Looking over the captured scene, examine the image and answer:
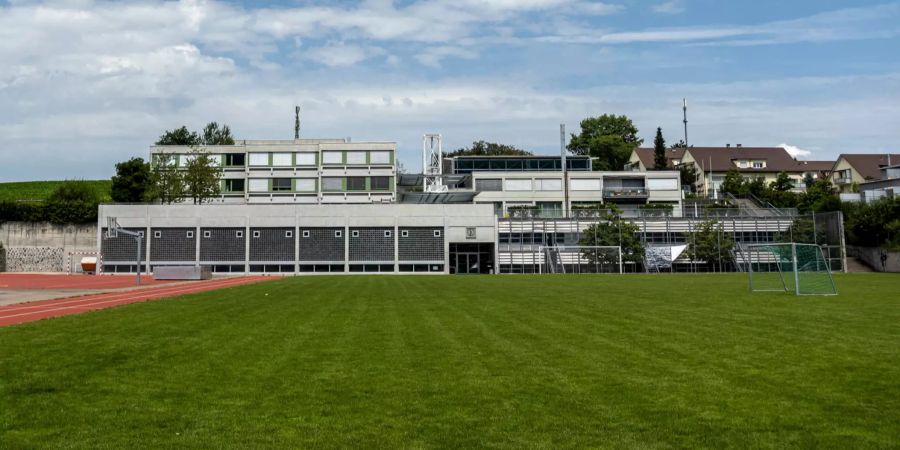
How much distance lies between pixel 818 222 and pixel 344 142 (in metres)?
55.0

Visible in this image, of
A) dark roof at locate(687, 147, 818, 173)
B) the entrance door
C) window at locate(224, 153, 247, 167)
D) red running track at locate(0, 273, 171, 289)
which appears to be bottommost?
red running track at locate(0, 273, 171, 289)

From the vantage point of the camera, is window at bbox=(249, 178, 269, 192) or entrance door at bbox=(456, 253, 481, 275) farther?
window at bbox=(249, 178, 269, 192)

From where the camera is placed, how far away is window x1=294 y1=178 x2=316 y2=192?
88.8m

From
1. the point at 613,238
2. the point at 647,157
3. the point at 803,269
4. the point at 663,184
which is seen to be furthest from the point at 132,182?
the point at 647,157

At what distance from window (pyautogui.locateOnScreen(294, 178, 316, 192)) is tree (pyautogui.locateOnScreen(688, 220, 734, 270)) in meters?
46.1

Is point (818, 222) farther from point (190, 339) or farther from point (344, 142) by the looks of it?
point (190, 339)

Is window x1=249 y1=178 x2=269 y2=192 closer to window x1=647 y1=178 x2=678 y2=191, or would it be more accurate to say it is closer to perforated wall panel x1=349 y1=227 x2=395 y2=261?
perforated wall panel x1=349 y1=227 x2=395 y2=261

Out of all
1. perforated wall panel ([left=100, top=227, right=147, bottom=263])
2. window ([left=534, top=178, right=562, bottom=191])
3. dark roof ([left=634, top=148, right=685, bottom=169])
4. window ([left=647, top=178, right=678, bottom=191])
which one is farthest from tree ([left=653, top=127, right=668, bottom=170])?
perforated wall panel ([left=100, top=227, right=147, bottom=263])

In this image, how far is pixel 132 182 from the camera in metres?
83.0

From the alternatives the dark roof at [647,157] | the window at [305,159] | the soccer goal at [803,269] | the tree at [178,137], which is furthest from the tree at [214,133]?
the soccer goal at [803,269]

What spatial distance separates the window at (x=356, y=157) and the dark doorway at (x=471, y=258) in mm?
23224

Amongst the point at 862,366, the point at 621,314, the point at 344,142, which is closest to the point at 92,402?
the point at 862,366

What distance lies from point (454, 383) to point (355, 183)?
8057cm

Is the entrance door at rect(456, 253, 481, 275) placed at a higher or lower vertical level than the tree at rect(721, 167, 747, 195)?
lower
